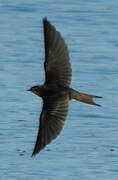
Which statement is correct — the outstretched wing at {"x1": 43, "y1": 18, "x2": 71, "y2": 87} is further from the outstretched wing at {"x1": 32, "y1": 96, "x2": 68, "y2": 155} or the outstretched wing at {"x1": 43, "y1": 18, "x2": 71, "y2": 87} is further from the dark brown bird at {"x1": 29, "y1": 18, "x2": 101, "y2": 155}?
the outstretched wing at {"x1": 32, "y1": 96, "x2": 68, "y2": 155}

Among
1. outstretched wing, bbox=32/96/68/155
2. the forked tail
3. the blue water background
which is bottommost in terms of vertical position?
the blue water background

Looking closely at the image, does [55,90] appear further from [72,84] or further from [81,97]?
[72,84]

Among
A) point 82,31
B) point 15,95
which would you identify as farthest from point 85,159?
point 82,31

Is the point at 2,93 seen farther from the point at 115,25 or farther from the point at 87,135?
the point at 115,25

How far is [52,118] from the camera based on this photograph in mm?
7293

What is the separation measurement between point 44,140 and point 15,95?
3.15m

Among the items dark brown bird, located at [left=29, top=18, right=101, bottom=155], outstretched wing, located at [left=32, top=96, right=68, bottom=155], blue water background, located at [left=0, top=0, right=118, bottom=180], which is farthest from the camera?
blue water background, located at [left=0, top=0, right=118, bottom=180]

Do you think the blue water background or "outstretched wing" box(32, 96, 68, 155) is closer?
"outstretched wing" box(32, 96, 68, 155)

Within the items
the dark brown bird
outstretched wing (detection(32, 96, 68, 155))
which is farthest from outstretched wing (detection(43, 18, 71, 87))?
outstretched wing (detection(32, 96, 68, 155))

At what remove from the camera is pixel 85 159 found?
8.51 meters

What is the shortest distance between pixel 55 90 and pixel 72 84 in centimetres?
306

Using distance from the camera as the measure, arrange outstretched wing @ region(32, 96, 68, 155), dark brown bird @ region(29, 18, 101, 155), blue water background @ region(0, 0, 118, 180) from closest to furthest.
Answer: outstretched wing @ region(32, 96, 68, 155), dark brown bird @ region(29, 18, 101, 155), blue water background @ region(0, 0, 118, 180)

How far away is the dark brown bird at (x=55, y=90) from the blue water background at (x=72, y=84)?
853 millimetres

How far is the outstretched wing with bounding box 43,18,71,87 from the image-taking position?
730cm
